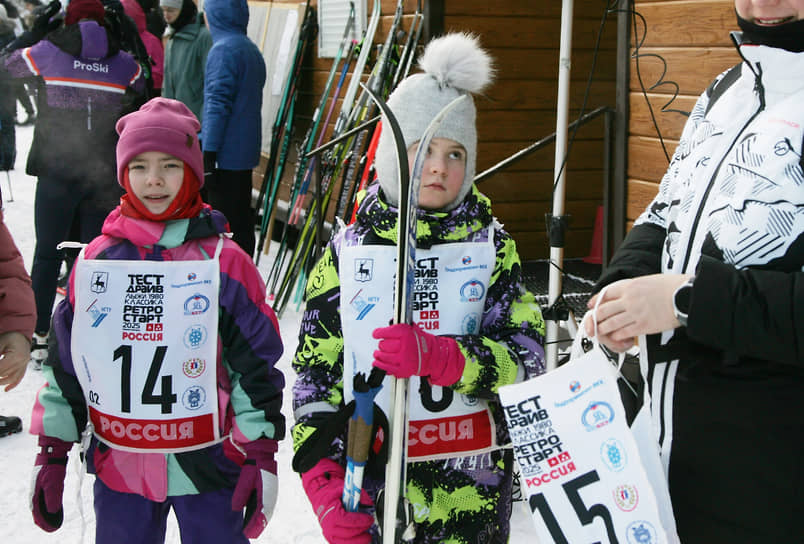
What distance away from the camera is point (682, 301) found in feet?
3.80

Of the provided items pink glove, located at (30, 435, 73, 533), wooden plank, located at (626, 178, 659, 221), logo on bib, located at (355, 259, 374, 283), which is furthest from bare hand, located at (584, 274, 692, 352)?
wooden plank, located at (626, 178, 659, 221)

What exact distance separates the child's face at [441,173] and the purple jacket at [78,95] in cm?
306

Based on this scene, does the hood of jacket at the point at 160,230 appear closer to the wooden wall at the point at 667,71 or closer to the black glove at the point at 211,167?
the wooden wall at the point at 667,71

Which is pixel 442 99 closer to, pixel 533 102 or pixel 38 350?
pixel 38 350

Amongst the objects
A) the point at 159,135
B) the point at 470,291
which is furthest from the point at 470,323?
the point at 159,135

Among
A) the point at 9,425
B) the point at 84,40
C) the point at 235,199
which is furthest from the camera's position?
the point at 235,199

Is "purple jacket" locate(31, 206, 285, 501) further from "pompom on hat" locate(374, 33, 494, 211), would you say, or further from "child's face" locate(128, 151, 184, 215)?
"pompom on hat" locate(374, 33, 494, 211)

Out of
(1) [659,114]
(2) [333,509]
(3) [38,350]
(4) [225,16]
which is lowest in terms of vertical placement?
(3) [38,350]

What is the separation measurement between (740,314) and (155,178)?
1.38 m

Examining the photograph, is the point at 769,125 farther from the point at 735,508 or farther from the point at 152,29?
the point at 152,29

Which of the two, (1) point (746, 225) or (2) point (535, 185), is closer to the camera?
(1) point (746, 225)

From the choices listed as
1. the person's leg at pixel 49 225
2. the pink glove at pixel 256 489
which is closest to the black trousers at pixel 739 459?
the pink glove at pixel 256 489

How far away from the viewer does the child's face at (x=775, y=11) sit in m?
1.19

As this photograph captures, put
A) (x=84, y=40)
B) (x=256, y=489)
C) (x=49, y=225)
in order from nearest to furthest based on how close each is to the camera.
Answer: (x=256, y=489) → (x=49, y=225) → (x=84, y=40)
